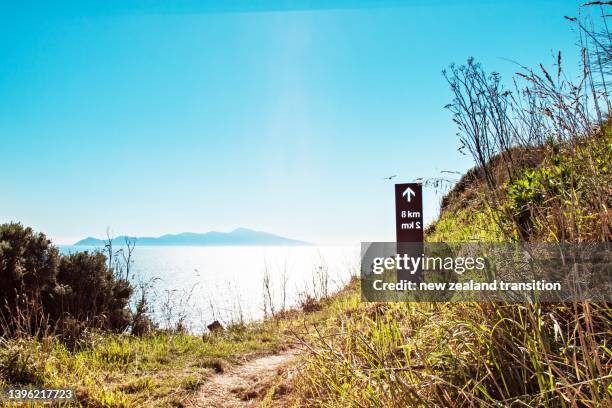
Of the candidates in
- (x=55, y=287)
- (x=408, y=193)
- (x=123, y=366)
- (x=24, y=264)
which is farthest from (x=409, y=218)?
(x=24, y=264)

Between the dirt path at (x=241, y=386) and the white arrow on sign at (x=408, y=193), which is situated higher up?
the white arrow on sign at (x=408, y=193)

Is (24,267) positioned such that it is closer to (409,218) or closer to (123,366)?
(123,366)

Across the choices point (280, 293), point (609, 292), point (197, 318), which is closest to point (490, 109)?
point (609, 292)

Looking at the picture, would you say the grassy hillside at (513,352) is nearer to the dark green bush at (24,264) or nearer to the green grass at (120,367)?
the green grass at (120,367)

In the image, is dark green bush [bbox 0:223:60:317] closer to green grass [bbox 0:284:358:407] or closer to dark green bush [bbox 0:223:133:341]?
dark green bush [bbox 0:223:133:341]

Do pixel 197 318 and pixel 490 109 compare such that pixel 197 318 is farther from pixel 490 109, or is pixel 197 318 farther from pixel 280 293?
pixel 490 109

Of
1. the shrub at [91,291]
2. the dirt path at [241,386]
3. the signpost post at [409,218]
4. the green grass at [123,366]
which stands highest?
the signpost post at [409,218]

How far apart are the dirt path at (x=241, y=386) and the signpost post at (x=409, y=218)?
92.1 inches

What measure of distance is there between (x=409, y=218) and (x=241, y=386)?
312 centimetres

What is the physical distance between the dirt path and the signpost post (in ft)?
7.67

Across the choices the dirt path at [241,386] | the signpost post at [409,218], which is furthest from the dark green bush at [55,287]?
the signpost post at [409,218]

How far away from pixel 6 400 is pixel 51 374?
645 millimetres

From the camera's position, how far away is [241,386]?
443 cm

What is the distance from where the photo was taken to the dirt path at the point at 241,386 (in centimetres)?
400
